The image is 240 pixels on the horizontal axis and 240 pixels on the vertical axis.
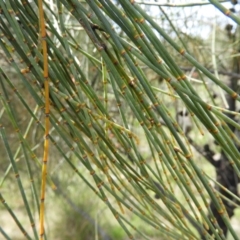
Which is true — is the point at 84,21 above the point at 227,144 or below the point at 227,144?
above

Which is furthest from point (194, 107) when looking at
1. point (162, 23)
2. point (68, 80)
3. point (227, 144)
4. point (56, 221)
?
point (56, 221)

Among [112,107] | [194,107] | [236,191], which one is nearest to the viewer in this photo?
[194,107]

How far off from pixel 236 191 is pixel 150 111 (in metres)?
1.10

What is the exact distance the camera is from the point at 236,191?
1.40 metres

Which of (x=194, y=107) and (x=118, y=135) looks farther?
(x=118, y=135)

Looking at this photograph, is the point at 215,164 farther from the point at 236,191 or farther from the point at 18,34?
the point at 18,34

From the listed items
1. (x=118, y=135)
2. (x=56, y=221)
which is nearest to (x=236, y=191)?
(x=56, y=221)

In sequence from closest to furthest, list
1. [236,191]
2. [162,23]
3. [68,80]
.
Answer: [68,80] → [162,23] → [236,191]

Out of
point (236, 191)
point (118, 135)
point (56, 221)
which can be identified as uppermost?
point (56, 221)

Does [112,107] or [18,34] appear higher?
[112,107]

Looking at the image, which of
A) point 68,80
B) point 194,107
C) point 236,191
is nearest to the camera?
point 194,107

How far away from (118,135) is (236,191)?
40.4 inches

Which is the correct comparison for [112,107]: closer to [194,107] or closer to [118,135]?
[118,135]

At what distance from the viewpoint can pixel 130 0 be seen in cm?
33
